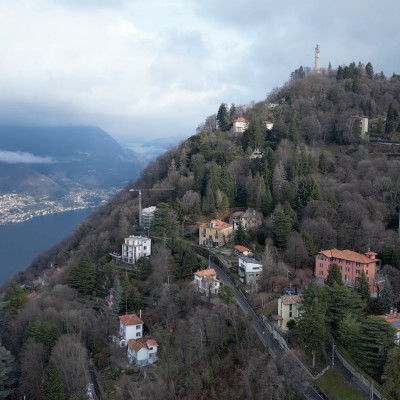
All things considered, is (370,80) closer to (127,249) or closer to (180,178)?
(180,178)

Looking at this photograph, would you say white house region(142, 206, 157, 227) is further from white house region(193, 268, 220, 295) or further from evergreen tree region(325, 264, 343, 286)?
evergreen tree region(325, 264, 343, 286)

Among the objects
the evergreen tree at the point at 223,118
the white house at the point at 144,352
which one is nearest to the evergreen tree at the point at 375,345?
the white house at the point at 144,352

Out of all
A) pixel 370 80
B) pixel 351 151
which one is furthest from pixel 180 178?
pixel 370 80

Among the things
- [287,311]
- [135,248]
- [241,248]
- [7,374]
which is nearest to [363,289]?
[287,311]

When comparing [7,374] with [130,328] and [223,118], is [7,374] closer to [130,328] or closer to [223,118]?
[130,328]

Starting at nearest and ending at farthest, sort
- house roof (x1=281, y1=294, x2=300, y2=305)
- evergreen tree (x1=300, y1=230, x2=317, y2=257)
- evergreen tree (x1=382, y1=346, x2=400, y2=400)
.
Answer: evergreen tree (x1=382, y1=346, x2=400, y2=400) < house roof (x1=281, y1=294, x2=300, y2=305) < evergreen tree (x1=300, y1=230, x2=317, y2=257)

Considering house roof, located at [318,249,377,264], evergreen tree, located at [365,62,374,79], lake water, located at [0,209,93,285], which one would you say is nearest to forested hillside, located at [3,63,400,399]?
house roof, located at [318,249,377,264]
